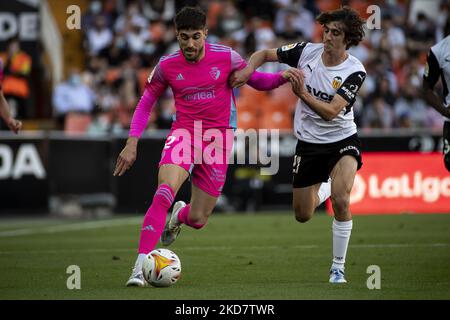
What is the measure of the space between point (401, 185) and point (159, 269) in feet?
37.3

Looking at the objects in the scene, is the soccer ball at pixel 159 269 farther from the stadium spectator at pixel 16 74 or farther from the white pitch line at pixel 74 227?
the stadium spectator at pixel 16 74

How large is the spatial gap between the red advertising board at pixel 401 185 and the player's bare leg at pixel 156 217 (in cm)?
1026

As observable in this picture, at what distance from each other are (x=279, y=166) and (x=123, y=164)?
11444mm

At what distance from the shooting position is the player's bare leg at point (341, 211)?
374 inches

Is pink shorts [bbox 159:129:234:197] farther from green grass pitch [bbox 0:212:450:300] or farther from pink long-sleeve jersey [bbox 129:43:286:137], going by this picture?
green grass pitch [bbox 0:212:450:300]

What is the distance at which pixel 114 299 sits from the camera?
320 inches

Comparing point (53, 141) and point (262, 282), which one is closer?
point (262, 282)

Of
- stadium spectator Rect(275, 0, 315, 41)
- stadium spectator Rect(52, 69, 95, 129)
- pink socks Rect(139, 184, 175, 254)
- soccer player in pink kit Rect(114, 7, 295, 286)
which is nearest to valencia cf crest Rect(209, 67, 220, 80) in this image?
soccer player in pink kit Rect(114, 7, 295, 286)

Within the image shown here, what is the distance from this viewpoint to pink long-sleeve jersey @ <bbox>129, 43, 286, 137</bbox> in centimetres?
996

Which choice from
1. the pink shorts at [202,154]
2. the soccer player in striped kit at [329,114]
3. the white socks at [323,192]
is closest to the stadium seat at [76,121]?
the white socks at [323,192]

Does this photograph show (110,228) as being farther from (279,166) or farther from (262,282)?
(262,282)
